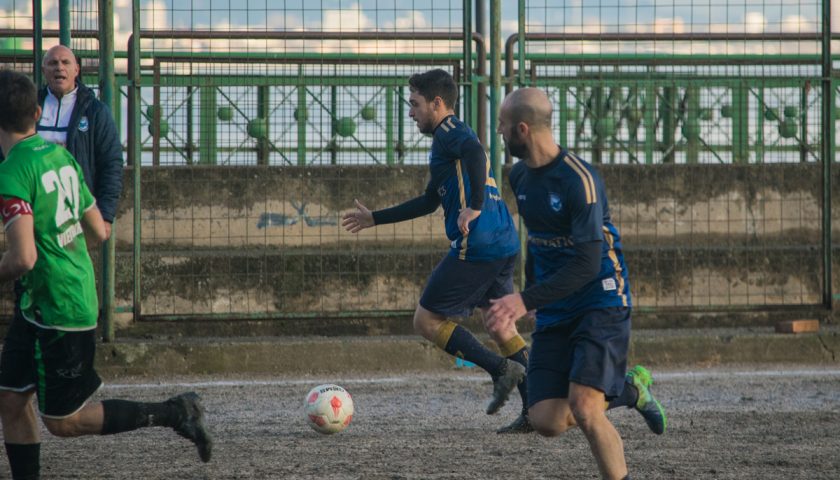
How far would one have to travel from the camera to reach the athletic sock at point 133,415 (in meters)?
5.11

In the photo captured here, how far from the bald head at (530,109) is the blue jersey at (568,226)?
15cm

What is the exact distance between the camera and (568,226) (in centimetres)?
480

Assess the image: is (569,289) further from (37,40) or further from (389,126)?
(389,126)

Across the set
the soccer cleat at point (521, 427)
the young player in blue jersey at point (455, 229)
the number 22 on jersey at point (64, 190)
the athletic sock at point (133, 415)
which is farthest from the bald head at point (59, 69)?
the soccer cleat at point (521, 427)

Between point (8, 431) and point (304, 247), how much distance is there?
5814 millimetres

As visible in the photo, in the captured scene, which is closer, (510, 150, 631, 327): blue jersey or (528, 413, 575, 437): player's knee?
(510, 150, 631, 327): blue jersey

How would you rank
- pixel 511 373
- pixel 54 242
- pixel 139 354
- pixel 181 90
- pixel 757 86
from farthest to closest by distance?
pixel 757 86 → pixel 181 90 → pixel 139 354 → pixel 511 373 → pixel 54 242

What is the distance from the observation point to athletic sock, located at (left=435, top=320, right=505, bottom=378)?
698 cm

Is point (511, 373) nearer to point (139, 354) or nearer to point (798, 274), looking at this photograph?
point (139, 354)

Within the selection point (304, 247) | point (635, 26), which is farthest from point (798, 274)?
point (304, 247)

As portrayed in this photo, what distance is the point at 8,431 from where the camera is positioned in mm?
5012

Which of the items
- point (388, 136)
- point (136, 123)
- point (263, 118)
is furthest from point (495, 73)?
point (136, 123)

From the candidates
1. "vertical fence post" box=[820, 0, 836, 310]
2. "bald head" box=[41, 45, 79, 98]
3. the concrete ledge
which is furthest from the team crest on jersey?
"vertical fence post" box=[820, 0, 836, 310]

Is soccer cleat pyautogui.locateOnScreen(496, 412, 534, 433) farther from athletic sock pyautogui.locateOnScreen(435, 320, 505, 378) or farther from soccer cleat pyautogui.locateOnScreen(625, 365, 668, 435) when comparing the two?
soccer cleat pyautogui.locateOnScreen(625, 365, 668, 435)
